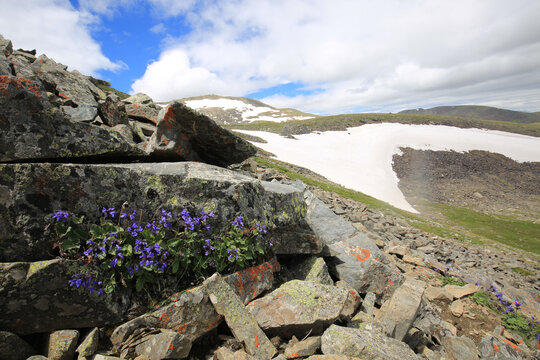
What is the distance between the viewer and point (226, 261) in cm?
504

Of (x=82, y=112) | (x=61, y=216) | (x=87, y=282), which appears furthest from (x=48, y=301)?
(x=82, y=112)

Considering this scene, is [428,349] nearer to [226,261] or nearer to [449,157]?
[226,261]

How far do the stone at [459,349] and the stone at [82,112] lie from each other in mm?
10877

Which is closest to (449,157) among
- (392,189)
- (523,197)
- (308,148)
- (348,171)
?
(523,197)

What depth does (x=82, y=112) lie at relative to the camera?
292 inches

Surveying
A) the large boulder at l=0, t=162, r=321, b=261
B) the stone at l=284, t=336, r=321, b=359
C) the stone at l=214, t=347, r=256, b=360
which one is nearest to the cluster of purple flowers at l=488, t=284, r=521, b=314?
the large boulder at l=0, t=162, r=321, b=261

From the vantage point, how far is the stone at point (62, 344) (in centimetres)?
336

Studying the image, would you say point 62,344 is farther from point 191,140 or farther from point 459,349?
point 459,349

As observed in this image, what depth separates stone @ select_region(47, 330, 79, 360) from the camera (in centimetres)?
336

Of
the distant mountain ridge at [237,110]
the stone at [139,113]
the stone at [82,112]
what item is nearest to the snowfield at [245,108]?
the distant mountain ridge at [237,110]

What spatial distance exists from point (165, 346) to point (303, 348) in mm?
2119

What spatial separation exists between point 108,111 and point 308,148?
154 feet

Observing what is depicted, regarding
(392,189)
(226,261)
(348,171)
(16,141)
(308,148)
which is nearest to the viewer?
(16,141)

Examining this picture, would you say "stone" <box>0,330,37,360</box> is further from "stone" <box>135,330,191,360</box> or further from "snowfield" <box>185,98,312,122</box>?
"snowfield" <box>185,98,312,122</box>
